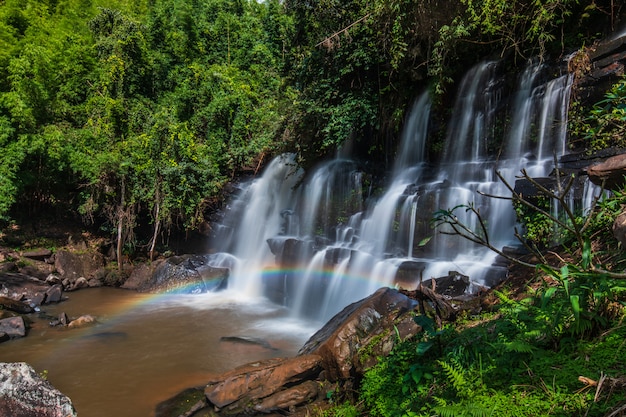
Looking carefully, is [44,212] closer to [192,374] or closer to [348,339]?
[192,374]

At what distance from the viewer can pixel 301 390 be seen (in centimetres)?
486

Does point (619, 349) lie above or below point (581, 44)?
below

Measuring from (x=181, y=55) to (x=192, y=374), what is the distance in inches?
869

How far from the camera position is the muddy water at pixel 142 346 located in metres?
6.08

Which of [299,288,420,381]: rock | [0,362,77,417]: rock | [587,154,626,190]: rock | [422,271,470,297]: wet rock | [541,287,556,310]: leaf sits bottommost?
[0,362,77,417]: rock

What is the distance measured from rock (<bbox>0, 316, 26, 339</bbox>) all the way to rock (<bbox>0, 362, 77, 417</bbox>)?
518 cm

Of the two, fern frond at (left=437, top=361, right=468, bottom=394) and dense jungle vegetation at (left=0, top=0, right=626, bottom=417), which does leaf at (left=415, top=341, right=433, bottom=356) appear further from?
fern frond at (left=437, top=361, right=468, bottom=394)

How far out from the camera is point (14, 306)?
31.6ft

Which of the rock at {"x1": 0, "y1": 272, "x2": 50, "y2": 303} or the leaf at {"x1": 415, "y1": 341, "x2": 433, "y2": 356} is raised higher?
the leaf at {"x1": 415, "y1": 341, "x2": 433, "y2": 356}

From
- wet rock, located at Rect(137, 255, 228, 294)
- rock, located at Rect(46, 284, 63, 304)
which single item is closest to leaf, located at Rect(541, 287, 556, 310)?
wet rock, located at Rect(137, 255, 228, 294)

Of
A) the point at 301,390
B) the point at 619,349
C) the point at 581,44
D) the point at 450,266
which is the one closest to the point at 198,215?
the point at 450,266

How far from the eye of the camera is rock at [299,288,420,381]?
4.42 metres

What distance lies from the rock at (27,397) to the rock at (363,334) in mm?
2866

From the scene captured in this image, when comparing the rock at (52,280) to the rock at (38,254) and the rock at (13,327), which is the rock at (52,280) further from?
the rock at (13,327)
